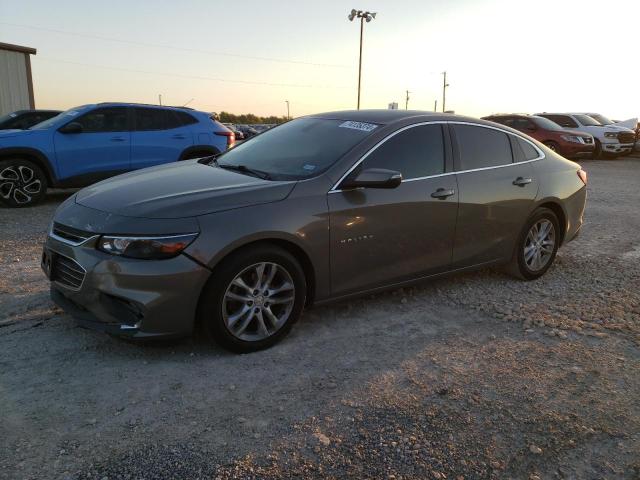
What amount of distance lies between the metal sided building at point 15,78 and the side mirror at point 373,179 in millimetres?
17865

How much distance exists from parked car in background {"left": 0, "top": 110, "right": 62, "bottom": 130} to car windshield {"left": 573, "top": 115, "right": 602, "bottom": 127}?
18.1m

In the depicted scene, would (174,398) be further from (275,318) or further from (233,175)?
(233,175)

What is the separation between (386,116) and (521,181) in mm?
1467

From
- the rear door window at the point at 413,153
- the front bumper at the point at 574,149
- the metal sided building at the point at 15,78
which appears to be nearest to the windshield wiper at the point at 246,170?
the rear door window at the point at 413,153

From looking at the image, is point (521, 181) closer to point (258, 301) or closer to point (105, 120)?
point (258, 301)

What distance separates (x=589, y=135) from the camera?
61.8ft

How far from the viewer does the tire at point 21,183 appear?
834 centimetres

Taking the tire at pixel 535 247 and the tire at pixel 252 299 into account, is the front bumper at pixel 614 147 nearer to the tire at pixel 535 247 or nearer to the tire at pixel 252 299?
the tire at pixel 535 247

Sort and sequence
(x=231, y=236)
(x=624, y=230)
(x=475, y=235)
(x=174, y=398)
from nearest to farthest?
(x=174, y=398) < (x=231, y=236) < (x=475, y=235) < (x=624, y=230)

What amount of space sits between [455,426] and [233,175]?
90.5 inches

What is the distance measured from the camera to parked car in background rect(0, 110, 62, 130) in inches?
438

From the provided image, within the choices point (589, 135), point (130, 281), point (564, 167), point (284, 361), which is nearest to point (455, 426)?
point (284, 361)

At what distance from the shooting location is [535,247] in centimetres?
531

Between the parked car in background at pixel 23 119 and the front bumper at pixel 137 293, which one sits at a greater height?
the parked car in background at pixel 23 119
